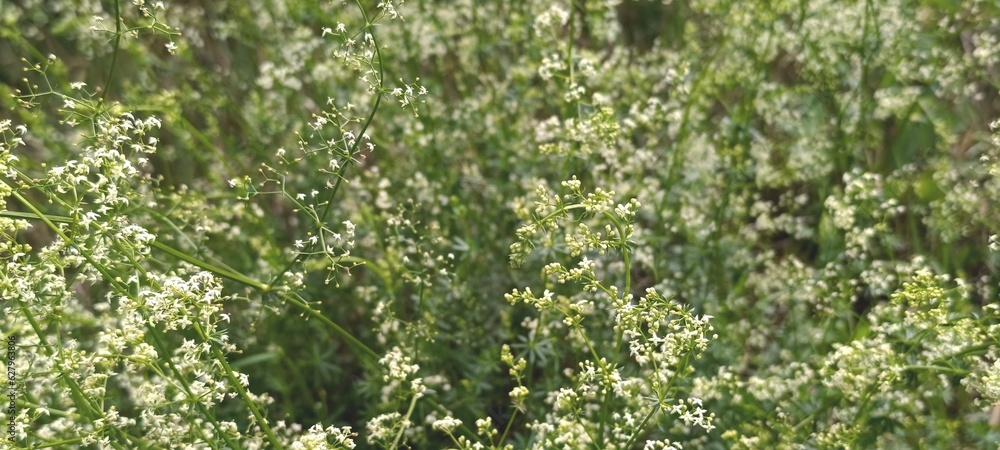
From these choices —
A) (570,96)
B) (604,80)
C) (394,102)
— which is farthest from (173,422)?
(604,80)

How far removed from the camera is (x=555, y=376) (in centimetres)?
321

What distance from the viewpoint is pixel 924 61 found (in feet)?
13.3

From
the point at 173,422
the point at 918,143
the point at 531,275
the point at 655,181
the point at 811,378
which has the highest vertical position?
the point at 918,143

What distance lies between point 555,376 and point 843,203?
131cm

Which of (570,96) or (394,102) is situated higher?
(394,102)

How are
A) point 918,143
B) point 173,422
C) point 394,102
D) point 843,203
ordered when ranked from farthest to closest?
point 918,143, point 394,102, point 843,203, point 173,422

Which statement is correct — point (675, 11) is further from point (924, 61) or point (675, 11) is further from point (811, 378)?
point (811, 378)

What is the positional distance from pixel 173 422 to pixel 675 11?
391cm

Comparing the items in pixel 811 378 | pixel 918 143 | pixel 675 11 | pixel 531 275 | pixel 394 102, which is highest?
pixel 675 11

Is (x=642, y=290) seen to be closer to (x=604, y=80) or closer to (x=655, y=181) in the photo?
(x=655, y=181)

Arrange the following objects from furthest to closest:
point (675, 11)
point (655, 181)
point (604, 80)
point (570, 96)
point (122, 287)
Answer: point (675, 11)
point (604, 80)
point (655, 181)
point (570, 96)
point (122, 287)

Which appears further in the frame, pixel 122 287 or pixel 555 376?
pixel 555 376

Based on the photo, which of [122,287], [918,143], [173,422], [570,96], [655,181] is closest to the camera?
[122,287]

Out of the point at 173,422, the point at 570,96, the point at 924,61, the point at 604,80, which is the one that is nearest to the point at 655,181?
the point at 604,80
